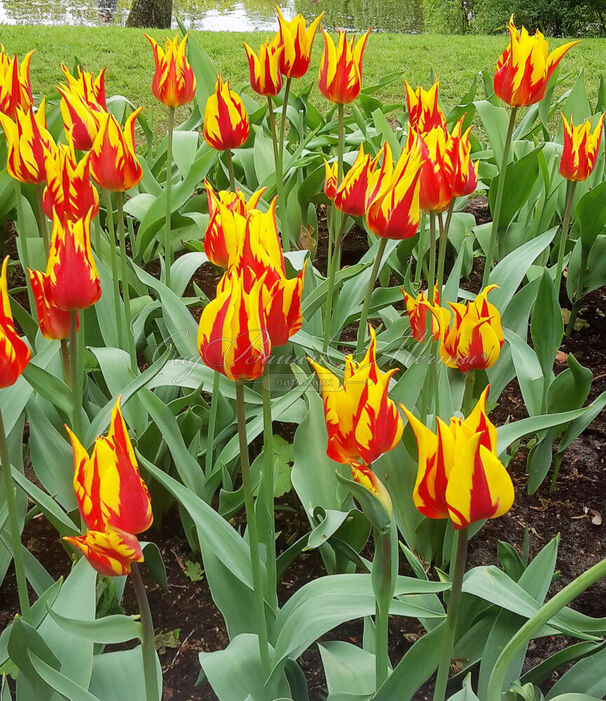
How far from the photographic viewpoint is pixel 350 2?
20656 mm

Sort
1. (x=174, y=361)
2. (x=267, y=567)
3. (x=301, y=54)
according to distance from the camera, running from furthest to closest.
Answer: (x=301, y=54)
(x=174, y=361)
(x=267, y=567)

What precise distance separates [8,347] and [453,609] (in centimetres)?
63

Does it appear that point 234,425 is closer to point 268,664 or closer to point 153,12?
point 268,664

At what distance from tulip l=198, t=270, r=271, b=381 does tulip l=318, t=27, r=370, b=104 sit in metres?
1.27

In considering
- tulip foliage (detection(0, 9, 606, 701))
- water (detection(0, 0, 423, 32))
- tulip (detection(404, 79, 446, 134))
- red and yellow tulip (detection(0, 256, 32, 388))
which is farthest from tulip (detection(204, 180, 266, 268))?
water (detection(0, 0, 423, 32))

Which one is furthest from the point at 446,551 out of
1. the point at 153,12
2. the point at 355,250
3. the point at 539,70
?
the point at 153,12

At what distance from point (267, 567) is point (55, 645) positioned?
0.35 m

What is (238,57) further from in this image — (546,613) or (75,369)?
(546,613)

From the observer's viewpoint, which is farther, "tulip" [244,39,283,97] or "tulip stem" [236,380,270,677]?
"tulip" [244,39,283,97]

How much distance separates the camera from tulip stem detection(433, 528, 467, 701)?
0.93 m

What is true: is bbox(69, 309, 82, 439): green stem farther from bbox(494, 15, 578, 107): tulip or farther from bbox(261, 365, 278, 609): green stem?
bbox(494, 15, 578, 107): tulip

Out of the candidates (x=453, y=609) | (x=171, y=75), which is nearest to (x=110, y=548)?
(x=453, y=609)

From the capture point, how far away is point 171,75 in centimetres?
190

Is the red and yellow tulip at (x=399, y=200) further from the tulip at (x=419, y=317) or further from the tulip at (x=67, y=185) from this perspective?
the tulip at (x=67, y=185)
